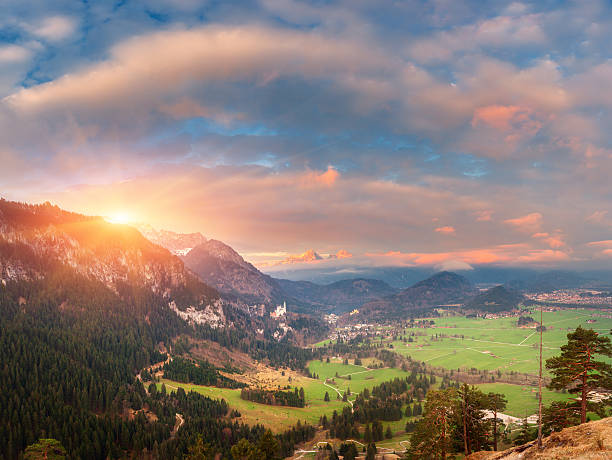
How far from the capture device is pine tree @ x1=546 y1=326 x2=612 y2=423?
5797 centimetres

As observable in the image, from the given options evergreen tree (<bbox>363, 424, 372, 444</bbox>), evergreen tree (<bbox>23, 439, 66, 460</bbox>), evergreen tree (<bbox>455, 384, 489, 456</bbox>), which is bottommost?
evergreen tree (<bbox>363, 424, 372, 444</bbox>)

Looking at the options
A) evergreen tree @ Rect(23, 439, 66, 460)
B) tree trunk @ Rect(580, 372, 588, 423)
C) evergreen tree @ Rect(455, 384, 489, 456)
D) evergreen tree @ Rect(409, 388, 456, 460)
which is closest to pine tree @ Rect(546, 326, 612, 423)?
tree trunk @ Rect(580, 372, 588, 423)

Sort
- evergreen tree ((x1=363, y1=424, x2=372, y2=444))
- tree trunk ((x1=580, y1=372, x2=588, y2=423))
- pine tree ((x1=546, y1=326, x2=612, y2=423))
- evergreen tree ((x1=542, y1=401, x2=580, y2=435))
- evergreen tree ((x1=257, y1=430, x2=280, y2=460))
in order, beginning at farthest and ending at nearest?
1. evergreen tree ((x1=363, y1=424, x2=372, y2=444))
2. evergreen tree ((x1=257, y1=430, x2=280, y2=460))
3. evergreen tree ((x1=542, y1=401, x2=580, y2=435))
4. tree trunk ((x1=580, y1=372, x2=588, y2=423))
5. pine tree ((x1=546, y1=326, x2=612, y2=423))

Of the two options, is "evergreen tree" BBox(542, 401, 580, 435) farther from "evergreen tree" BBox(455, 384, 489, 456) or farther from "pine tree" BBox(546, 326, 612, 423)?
"evergreen tree" BBox(455, 384, 489, 456)

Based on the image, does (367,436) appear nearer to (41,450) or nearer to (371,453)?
(371,453)

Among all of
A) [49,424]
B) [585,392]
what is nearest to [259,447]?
[585,392]

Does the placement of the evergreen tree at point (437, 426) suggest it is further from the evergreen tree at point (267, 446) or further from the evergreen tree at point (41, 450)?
the evergreen tree at point (41, 450)

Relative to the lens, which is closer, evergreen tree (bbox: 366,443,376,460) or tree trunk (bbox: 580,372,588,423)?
tree trunk (bbox: 580,372,588,423)

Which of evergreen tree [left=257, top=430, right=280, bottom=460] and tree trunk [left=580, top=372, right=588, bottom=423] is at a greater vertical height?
tree trunk [left=580, top=372, right=588, bottom=423]

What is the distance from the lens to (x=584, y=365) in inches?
2281

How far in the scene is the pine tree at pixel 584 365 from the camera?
190 ft

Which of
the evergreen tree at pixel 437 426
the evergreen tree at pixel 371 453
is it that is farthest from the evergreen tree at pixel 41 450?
the evergreen tree at pixel 371 453

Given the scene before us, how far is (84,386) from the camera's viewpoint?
198 metres

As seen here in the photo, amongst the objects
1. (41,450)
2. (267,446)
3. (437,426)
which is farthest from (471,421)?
(41,450)
